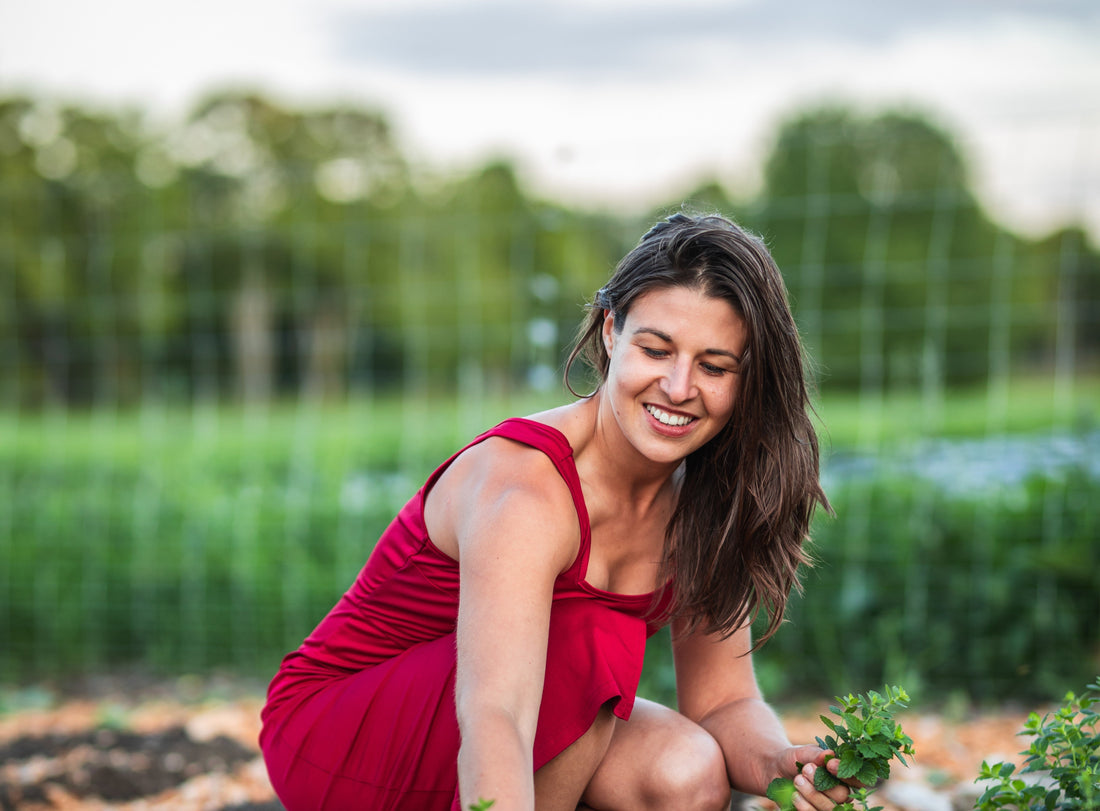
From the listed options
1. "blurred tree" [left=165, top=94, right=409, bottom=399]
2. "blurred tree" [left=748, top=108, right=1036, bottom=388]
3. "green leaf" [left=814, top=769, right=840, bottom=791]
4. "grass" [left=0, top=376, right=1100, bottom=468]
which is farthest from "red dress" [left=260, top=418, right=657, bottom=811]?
"blurred tree" [left=748, top=108, right=1036, bottom=388]

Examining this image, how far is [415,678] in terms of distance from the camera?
1.65m

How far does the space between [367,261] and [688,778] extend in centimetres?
1558

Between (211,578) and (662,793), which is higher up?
(662,793)

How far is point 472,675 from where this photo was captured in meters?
1.32

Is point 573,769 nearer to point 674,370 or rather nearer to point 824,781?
point 824,781

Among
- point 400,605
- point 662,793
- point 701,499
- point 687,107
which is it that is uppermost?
point 687,107

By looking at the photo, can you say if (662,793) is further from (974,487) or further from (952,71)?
(952,71)

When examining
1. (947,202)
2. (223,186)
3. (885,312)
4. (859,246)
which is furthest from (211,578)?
(859,246)

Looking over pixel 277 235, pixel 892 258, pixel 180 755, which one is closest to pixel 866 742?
pixel 180 755

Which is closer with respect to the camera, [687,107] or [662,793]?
[662,793]

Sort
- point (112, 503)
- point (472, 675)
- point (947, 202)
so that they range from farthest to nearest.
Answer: point (112, 503) → point (947, 202) → point (472, 675)

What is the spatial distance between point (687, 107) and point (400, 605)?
3.56 m

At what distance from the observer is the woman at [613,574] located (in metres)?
1.50

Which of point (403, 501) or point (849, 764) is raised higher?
point (849, 764)
